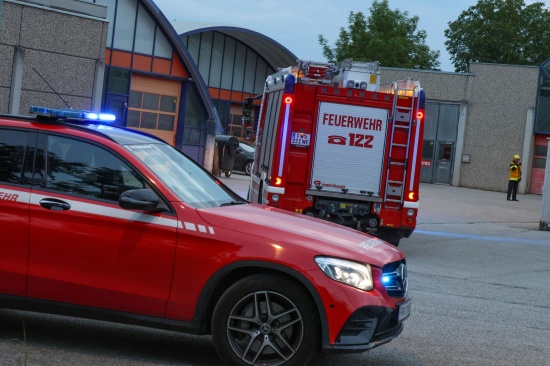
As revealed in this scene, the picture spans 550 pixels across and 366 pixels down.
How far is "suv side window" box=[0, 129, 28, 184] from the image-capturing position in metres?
7.02

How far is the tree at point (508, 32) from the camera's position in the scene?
86.9 m

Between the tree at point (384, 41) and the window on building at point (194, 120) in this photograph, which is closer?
the window on building at point (194, 120)

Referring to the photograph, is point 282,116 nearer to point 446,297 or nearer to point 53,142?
point 446,297

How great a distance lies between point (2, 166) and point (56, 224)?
0.69 m

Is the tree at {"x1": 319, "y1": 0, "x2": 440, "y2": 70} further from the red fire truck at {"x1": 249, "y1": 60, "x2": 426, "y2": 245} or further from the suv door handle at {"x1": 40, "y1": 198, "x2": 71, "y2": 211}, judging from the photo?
the suv door handle at {"x1": 40, "y1": 198, "x2": 71, "y2": 211}

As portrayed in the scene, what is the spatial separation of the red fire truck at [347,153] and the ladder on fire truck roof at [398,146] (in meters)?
0.02

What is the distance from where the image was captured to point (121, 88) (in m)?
45.3

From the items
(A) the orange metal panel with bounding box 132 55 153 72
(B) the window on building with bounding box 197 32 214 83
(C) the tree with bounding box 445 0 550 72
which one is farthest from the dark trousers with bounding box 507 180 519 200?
(C) the tree with bounding box 445 0 550 72

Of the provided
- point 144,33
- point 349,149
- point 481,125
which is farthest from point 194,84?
point 349,149

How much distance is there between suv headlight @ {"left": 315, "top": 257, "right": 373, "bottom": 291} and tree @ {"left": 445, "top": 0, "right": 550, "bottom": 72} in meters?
84.1

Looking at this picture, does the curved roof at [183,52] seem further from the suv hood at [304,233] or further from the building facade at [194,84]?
the suv hood at [304,233]

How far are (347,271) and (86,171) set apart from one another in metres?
2.00

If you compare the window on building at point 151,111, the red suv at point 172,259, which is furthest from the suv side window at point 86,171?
the window on building at point 151,111

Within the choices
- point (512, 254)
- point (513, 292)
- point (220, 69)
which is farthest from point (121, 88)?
point (513, 292)
